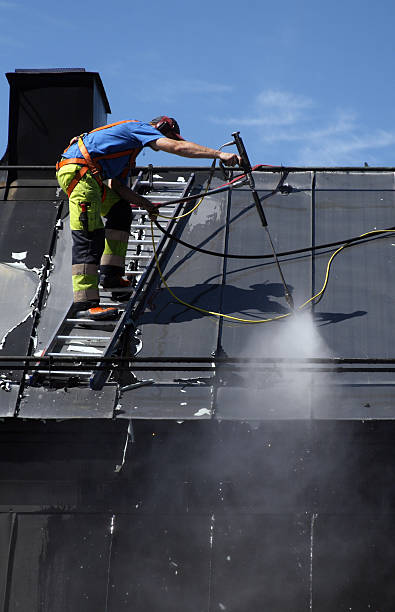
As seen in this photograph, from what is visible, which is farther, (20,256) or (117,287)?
(20,256)

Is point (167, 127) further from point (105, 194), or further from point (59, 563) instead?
point (59, 563)

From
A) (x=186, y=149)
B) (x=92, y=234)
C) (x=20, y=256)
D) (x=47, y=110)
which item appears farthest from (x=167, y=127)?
(x=47, y=110)

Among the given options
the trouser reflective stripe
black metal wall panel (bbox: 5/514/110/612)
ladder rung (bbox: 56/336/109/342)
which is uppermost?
the trouser reflective stripe

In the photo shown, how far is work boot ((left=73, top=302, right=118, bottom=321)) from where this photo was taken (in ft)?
31.8

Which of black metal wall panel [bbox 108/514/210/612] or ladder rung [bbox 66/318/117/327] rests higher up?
ladder rung [bbox 66/318/117/327]

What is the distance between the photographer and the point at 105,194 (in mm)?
10328

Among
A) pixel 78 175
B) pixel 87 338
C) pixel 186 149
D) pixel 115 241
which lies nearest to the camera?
pixel 87 338

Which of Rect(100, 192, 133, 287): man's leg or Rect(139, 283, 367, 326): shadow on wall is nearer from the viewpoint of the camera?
Rect(139, 283, 367, 326): shadow on wall

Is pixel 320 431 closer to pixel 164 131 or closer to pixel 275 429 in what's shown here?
pixel 275 429

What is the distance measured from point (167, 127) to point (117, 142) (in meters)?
0.57

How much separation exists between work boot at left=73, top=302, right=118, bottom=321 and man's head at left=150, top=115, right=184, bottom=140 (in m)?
2.00

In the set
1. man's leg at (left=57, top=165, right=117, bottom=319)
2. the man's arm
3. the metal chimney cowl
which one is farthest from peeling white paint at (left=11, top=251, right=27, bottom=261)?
the metal chimney cowl

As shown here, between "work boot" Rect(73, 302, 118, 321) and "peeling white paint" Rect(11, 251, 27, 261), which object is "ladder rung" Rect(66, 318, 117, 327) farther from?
"peeling white paint" Rect(11, 251, 27, 261)

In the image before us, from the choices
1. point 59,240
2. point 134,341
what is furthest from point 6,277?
point 134,341
